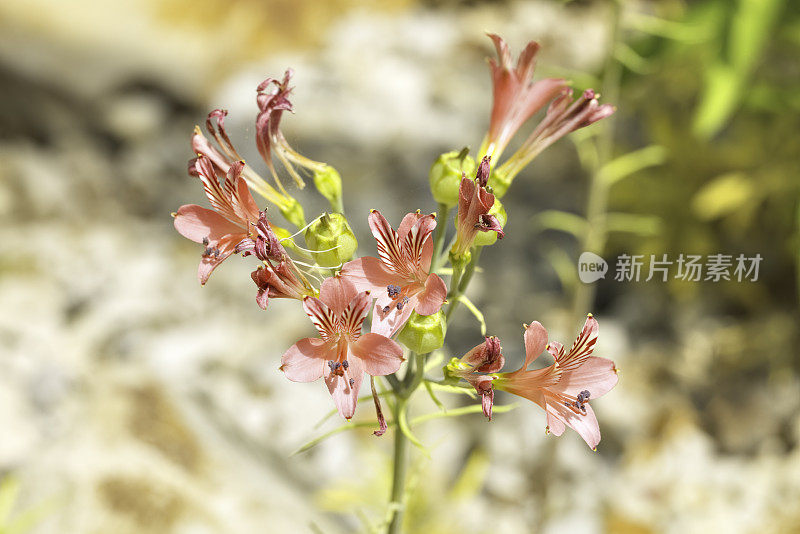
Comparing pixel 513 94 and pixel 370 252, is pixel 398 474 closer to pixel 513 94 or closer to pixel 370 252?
pixel 513 94

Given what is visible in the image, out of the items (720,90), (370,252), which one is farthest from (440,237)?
(370,252)

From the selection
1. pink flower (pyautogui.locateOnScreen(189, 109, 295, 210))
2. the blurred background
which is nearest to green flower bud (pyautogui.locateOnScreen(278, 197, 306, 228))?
pink flower (pyautogui.locateOnScreen(189, 109, 295, 210))

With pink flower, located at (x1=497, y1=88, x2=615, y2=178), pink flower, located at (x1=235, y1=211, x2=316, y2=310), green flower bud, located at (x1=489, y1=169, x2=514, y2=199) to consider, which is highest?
pink flower, located at (x1=497, y1=88, x2=615, y2=178)

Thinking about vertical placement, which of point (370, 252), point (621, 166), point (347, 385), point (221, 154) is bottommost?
point (347, 385)

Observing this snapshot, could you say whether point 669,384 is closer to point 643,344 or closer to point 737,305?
point 643,344

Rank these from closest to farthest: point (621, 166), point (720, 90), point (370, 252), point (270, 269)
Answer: point (270, 269) < point (621, 166) < point (720, 90) < point (370, 252)

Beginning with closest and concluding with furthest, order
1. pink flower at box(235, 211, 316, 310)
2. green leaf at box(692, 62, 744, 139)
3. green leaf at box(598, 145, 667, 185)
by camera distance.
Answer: pink flower at box(235, 211, 316, 310)
green leaf at box(598, 145, 667, 185)
green leaf at box(692, 62, 744, 139)

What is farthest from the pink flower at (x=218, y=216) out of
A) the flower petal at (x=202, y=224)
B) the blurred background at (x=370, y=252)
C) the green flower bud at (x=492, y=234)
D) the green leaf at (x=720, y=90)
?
the green leaf at (x=720, y=90)

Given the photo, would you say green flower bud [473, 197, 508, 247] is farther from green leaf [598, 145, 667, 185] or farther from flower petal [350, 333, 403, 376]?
green leaf [598, 145, 667, 185]
